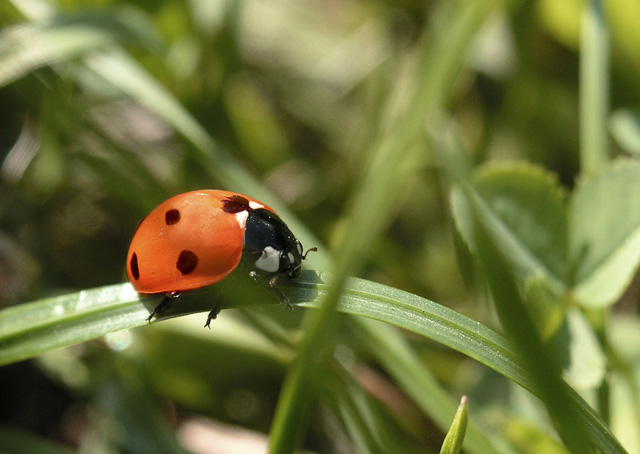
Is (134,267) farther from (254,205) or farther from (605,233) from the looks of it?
(605,233)

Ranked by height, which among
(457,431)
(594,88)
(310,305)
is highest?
(594,88)

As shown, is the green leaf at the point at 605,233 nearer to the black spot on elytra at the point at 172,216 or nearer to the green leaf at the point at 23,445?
the black spot on elytra at the point at 172,216

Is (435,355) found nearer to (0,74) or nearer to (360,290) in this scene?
(360,290)

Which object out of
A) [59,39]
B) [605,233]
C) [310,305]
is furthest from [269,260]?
Result: [59,39]

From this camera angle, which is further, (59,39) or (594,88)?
(59,39)

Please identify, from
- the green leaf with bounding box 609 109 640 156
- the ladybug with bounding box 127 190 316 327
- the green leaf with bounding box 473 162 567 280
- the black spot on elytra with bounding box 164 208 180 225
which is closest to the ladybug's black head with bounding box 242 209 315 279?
the ladybug with bounding box 127 190 316 327

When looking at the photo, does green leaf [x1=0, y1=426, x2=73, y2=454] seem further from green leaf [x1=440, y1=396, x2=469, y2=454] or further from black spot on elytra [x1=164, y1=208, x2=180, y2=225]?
green leaf [x1=440, y1=396, x2=469, y2=454]

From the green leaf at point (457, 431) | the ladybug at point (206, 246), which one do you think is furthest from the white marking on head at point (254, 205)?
the green leaf at point (457, 431)

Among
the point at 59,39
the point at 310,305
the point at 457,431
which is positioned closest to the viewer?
the point at 457,431
